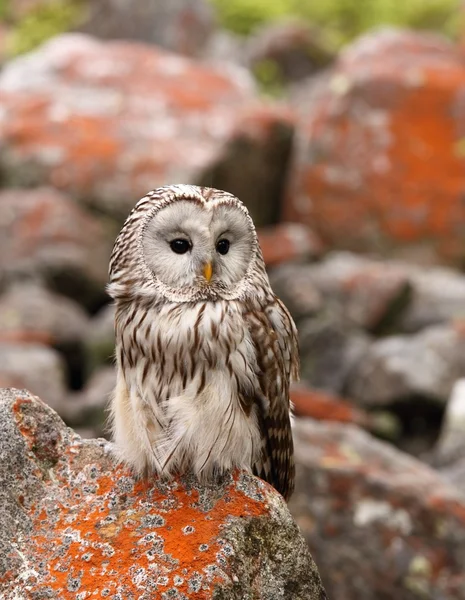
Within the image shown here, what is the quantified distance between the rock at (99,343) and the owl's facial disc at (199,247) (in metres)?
5.38

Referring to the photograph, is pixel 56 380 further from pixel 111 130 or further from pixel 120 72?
pixel 120 72

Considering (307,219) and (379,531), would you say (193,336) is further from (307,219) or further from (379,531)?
(307,219)

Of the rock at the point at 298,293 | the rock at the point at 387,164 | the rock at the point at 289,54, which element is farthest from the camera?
the rock at the point at 289,54

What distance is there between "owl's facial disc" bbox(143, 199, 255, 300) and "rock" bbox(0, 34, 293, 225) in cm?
730

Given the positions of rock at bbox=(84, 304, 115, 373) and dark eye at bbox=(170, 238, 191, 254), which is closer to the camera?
dark eye at bbox=(170, 238, 191, 254)

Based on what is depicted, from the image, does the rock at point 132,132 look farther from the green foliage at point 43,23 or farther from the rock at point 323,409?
the green foliage at point 43,23

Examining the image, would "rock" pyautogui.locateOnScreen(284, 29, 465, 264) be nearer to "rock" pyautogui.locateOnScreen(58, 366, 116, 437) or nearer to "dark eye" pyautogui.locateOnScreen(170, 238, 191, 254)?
"rock" pyautogui.locateOnScreen(58, 366, 116, 437)

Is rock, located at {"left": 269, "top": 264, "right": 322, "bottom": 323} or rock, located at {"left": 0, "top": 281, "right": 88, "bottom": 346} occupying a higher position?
rock, located at {"left": 269, "top": 264, "right": 322, "bottom": 323}

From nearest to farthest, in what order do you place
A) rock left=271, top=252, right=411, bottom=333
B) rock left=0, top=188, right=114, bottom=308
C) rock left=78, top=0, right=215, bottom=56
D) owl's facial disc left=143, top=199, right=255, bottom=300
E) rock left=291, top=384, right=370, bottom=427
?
owl's facial disc left=143, top=199, right=255, bottom=300
rock left=291, top=384, right=370, bottom=427
rock left=271, top=252, right=411, bottom=333
rock left=0, top=188, right=114, bottom=308
rock left=78, top=0, right=215, bottom=56

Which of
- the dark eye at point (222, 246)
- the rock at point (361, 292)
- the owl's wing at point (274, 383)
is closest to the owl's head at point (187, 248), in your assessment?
the dark eye at point (222, 246)

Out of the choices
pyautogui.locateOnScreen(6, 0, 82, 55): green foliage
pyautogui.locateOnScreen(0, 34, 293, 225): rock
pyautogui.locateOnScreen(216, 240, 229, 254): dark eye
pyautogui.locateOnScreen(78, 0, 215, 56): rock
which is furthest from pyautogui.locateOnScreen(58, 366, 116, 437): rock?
pyautogui.locateOnScreen(6, 0, 82, 55): green foliage

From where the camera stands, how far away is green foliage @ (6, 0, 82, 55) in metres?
21.6

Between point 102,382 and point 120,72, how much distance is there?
257 inches

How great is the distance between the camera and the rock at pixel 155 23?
19.8m
